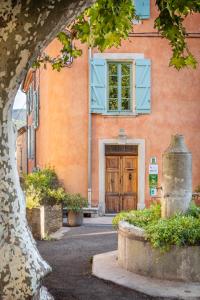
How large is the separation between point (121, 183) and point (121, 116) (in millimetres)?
2242

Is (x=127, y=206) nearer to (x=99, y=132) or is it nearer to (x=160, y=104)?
(x=99, y=132)

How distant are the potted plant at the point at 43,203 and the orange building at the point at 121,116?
3.19 feet

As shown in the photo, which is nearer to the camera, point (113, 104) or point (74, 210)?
point (74, 210)

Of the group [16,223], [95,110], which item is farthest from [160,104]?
[16,223]

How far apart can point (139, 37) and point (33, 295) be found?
475 inches

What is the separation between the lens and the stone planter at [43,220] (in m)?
10.5

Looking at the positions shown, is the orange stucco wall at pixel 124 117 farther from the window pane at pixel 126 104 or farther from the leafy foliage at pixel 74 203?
the leafy foliage at pixel 74 203

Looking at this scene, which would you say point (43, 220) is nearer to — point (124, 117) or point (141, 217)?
point (141, 217)

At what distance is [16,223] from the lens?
15.1ft

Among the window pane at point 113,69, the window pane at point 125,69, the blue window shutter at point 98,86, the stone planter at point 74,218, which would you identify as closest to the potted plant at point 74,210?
the stone planter at point 74,218

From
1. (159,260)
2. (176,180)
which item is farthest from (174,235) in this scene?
(176,180)

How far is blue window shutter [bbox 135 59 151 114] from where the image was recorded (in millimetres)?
14914

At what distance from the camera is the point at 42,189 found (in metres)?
13.1

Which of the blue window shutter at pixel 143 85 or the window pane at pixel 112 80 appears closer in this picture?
the blue window shutter at pixel 143 85
